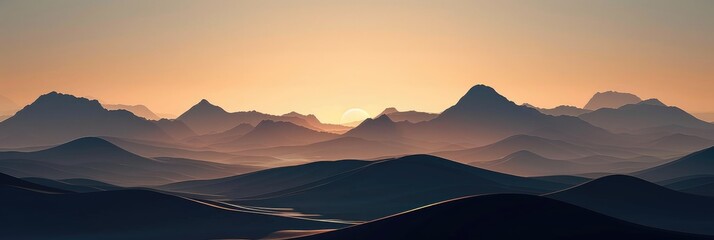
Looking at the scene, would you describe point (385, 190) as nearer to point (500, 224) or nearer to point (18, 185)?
point (18, 185)

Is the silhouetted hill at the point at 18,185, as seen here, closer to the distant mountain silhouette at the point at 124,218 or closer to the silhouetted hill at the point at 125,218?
the distant mountain silhouette at the point at 124,218

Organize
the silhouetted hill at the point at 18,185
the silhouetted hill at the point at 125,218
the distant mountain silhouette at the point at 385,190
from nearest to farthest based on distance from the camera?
the silhouetted hill at the point at 125,218, the silhouetted hill at the point at 18,185, the distant mountain silhouette at the point at 385,190

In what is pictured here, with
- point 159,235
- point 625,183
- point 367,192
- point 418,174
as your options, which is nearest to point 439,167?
point 418,174

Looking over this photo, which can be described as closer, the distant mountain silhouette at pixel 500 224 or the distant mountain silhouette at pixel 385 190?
the distant mountain silhouette at pixel 500 224

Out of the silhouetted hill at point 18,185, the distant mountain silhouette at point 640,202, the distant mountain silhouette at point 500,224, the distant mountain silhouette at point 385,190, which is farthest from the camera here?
the distant mountain silhouette at point 385,190

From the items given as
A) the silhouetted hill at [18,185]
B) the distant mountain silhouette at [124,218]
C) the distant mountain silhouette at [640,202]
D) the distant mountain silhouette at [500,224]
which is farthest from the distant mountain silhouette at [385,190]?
the distant mountain silhouette at [500,224]

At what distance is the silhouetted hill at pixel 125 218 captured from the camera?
96.2 meters

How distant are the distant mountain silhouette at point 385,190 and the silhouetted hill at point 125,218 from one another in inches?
1235

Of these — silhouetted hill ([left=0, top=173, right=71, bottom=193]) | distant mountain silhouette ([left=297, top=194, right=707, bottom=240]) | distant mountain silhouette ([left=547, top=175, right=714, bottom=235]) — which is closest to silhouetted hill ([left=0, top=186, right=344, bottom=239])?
silhouetted hill ([left=0, top=173, right=71, bottom=193])

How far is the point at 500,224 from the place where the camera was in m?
59.1

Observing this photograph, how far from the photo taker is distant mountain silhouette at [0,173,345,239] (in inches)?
3789

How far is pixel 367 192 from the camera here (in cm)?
17625

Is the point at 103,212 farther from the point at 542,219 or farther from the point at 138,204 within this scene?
the point at 542,219

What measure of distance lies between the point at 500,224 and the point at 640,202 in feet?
282
